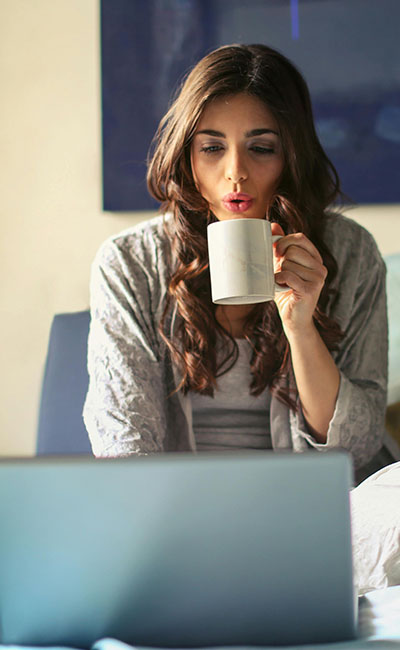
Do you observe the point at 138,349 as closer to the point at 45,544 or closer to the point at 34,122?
the point at 45,544

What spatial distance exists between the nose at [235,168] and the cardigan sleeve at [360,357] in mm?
312

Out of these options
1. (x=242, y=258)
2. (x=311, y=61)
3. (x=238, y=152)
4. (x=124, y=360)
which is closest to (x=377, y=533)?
(x=242, y=258)

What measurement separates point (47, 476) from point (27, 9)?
204 centimetres

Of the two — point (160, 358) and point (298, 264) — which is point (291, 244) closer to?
point (298, 264)

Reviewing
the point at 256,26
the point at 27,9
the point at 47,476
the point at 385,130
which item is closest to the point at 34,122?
the point at 27,9

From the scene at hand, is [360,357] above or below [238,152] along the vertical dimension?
below

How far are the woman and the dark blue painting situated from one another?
2.13 ft

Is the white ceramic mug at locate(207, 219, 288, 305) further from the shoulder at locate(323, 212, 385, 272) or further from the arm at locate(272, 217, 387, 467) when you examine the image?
the shoulder at locate(323, 212, 385, 272)

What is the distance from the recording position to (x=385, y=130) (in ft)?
6.72

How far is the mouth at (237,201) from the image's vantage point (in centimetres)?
130

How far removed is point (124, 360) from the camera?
1.32 meters

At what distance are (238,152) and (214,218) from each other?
0.15 m

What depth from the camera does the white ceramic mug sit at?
0.97 metres

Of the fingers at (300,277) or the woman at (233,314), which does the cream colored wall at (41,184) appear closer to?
the woman at (233,314)
